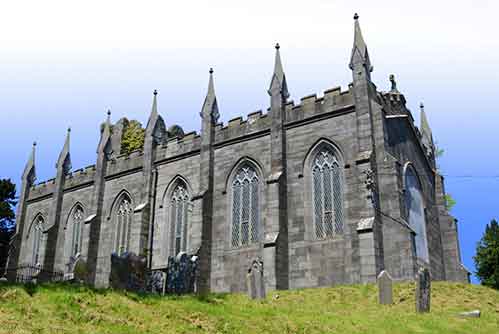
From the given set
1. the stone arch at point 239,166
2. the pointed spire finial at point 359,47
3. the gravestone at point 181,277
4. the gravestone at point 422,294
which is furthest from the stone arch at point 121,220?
the gravestone at point 422,294

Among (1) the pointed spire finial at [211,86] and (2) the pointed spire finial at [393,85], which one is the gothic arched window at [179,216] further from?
(2) the pointed spire finial at [393,85]

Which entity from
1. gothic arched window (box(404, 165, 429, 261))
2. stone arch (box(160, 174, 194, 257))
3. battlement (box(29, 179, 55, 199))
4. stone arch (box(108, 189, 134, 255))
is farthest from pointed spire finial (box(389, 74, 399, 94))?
battlement (box(29, 179, 55, 199))

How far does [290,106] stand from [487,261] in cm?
2242

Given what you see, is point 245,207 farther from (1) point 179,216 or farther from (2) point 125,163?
(2) point 125,163

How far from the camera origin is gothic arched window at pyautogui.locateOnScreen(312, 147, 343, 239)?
76.1 feet

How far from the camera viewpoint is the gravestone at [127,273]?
16.8 m

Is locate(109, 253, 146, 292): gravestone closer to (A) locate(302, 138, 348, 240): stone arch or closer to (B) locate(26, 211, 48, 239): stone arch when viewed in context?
(A) locate(302, 138, 348, 240): stone arch

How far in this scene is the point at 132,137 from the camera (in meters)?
42.7

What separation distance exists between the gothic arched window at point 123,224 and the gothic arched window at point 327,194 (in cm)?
1313

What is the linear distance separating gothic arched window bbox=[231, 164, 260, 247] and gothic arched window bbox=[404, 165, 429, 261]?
24.5ft

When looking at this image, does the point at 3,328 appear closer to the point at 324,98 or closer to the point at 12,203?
the point at 324,98

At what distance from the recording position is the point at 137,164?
32.1m

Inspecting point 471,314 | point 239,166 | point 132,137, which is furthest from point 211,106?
point 471,314

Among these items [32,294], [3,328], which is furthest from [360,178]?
[3,328]
